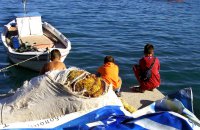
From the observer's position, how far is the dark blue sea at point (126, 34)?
14.8m

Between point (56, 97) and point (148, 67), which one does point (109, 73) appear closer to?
point (148, 67)

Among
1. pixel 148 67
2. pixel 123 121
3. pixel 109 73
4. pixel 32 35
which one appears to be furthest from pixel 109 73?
pixel 32 35

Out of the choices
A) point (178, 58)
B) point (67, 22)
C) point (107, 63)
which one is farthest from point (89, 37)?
point (107, 63)

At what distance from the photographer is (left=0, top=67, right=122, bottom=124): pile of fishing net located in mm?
7371

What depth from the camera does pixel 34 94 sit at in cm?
759

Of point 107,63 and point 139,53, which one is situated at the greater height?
point 107,63

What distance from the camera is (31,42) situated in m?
15.8

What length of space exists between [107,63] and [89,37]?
11673mm

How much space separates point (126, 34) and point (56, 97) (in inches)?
583

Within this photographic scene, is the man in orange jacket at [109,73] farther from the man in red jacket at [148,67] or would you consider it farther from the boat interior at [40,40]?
the boat interior at [40,40]

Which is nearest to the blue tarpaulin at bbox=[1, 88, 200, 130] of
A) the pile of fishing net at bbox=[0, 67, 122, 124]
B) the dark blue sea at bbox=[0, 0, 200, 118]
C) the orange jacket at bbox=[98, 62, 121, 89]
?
the pile of fishing net at bbox=[0, 67, 122, 124]

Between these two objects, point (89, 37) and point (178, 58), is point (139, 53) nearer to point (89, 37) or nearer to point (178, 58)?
point (178, 58)

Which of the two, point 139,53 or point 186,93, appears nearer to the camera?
point 186,93

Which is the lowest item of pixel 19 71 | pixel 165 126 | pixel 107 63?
pixel 19 71
